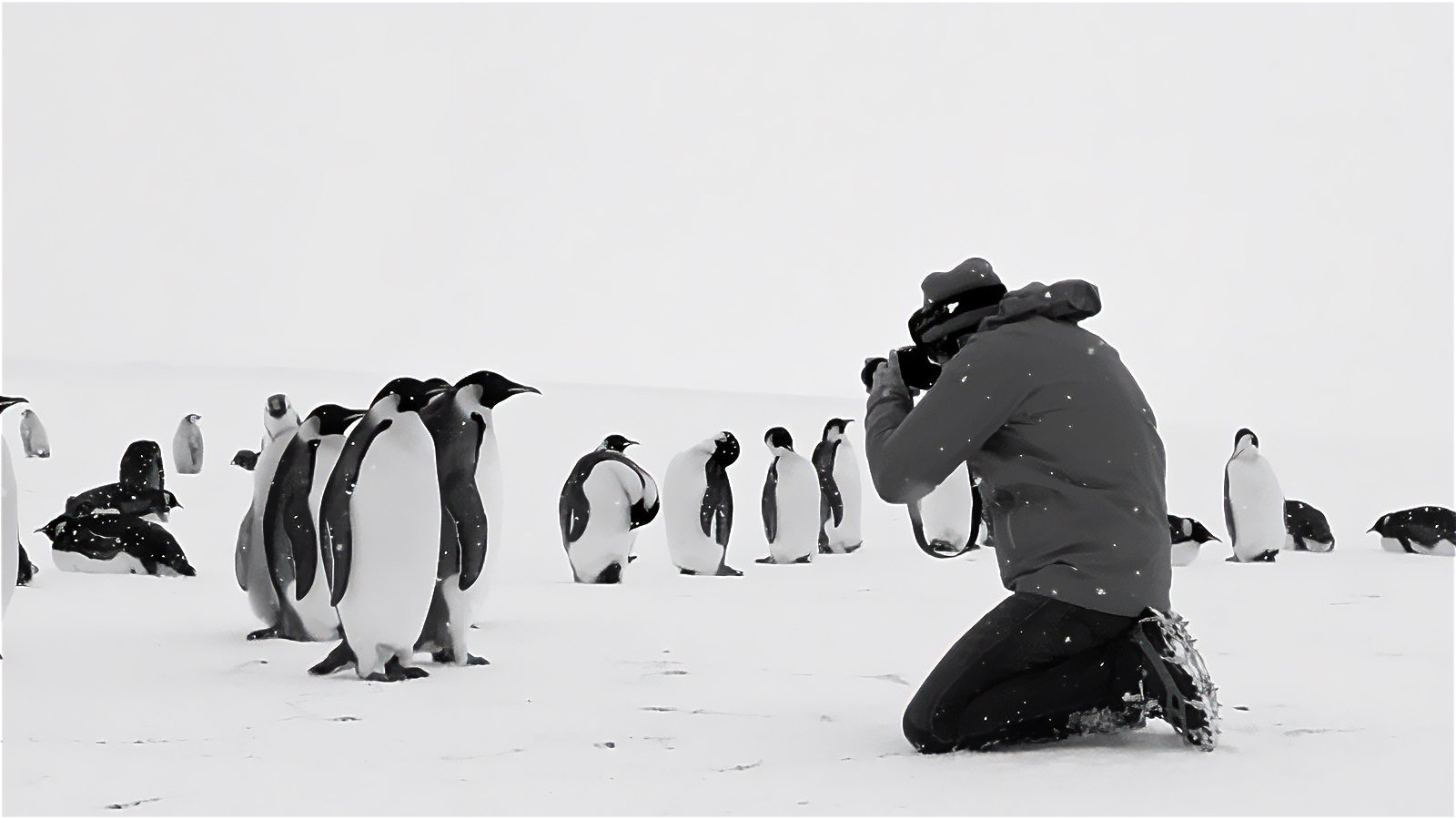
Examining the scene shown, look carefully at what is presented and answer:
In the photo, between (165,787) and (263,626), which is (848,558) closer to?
(263,626)

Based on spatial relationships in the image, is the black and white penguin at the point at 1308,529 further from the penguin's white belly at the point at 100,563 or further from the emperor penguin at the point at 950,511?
the penguin's white belly at the point at 100,563

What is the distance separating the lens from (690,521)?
900 centimetres

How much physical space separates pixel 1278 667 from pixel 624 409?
→ 17575 millimetres

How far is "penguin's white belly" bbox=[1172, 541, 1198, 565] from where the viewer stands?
9430mm

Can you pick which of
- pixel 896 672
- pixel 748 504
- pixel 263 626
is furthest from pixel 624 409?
pixel 896 672

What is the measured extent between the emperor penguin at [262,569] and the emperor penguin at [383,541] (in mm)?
989

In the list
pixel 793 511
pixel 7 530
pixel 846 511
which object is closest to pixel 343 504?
pixel 7 530

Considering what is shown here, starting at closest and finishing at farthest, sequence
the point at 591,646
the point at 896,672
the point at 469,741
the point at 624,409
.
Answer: the point at 469,741
the point at 896,672
the point at 591,646
the point at 624,409

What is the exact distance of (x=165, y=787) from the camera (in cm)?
302

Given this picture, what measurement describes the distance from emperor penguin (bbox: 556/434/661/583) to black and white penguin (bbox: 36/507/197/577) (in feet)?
7.68

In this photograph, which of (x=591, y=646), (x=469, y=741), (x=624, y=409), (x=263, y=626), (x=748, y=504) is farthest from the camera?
(x=624, y=409)

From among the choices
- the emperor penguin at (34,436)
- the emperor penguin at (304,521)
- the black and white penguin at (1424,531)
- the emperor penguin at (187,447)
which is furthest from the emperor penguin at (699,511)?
the emperor penguin at (34,436)

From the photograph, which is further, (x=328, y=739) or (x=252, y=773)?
(x=328, y=739)

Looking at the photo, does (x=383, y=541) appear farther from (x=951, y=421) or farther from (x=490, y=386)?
(x=951, y=421)
